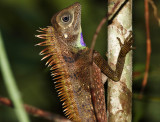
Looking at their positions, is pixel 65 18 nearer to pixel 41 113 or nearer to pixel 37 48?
pixel 41 113

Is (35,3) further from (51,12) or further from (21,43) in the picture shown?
(21,43)

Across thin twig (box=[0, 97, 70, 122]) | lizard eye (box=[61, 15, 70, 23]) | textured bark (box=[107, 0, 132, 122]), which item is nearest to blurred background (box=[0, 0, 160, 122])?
lizard eye (box=[61, 15, 70, 23])

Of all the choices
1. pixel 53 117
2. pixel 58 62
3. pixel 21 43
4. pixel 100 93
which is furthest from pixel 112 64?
pixel 21 43

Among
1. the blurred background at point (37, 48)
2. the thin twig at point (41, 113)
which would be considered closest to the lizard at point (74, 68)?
the thin twig at point (41, 113)

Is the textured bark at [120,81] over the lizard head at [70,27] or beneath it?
beneath

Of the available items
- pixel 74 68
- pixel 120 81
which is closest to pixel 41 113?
pixel 120 81

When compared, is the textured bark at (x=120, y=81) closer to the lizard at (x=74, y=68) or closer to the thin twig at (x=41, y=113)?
the lizard at (x=74, y=68)
